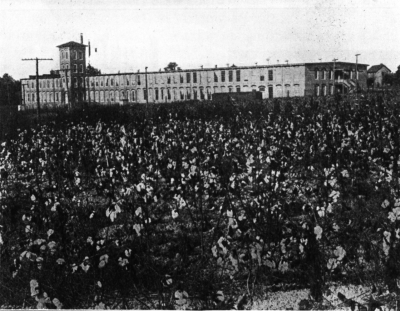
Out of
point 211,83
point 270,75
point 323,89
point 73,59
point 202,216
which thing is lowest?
point 202,216

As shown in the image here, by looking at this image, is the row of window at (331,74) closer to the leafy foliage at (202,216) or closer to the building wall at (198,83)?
the building wall at (198,83)

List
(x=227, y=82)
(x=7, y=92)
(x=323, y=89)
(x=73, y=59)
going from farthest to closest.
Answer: (x=227, y=82)
(x=323, y=89)
(x=7, y=92)
(x=73, y=59)

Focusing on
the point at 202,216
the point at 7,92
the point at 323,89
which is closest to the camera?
the point at 202,216

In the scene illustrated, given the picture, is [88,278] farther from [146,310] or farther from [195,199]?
[195,199]

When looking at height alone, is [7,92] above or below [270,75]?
below

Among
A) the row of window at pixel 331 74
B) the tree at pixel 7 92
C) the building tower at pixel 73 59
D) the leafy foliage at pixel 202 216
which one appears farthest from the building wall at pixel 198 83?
the leafy foliage at pixel 202 216

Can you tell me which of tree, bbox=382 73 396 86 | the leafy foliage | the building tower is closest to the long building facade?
tree, bbox=382 73 396 86

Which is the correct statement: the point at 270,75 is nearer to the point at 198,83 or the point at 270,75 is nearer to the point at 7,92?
the point at 198,83

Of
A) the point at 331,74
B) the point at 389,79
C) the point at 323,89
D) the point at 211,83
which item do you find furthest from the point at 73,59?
the point at 331,74

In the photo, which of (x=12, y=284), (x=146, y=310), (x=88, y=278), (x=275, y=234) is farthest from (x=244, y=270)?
(x=12, y=284)

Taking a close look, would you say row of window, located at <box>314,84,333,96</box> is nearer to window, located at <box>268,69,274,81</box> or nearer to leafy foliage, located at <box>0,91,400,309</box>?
window, located at <box>268,69,274,81</box>

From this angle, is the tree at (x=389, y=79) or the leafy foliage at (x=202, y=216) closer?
the leafy foliage at (x=202, y=216)
